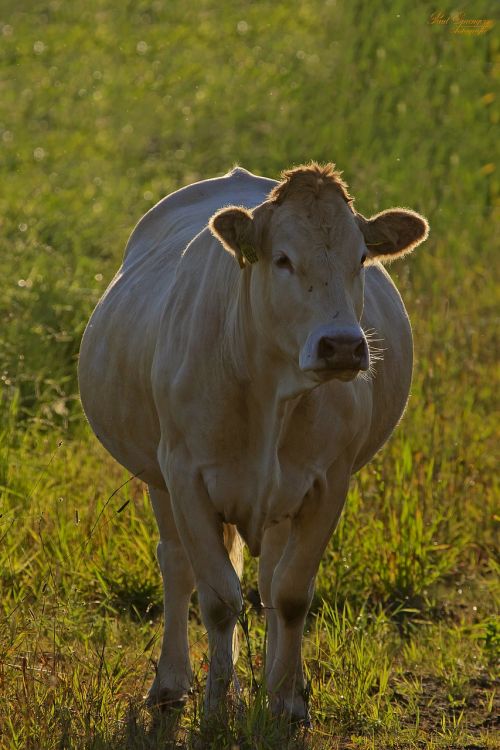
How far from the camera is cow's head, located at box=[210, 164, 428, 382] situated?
4316mm

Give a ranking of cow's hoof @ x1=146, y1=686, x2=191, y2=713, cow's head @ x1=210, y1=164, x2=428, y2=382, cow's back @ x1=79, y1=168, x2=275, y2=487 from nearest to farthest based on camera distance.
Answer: cow's head @ x1=210, y1=164, x2=428, y2=382 → cow's hoof @ x1=146, y1=686, x2=191, y2=713 → cow's back @ x1=79, y1=168, x2=275, y2=487

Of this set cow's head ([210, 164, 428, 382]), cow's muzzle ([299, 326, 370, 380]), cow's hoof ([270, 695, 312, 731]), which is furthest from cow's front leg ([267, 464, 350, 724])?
cow's muzzle ([299, 326, 370, 380])

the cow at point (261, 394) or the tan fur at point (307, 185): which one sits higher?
the tan fur at point (307, 185)

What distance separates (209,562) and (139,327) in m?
1.06

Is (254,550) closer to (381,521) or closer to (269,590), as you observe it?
(269,590)

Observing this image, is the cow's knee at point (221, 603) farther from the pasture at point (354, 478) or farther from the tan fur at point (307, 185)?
the tan fur at point (307, 185)

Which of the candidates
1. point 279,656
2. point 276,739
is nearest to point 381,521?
point 279,656

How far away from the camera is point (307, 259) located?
445cm

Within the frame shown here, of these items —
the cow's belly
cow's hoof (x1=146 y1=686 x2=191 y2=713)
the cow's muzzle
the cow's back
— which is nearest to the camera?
the cow's muzzle

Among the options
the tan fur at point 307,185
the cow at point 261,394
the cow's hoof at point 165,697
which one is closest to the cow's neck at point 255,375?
the cow at point 261,394

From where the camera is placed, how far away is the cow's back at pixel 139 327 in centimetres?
557

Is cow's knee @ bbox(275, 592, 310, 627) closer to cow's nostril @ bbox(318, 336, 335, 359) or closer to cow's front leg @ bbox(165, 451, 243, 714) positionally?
cow's front leg @ bbox(165, 451, 243, 714)

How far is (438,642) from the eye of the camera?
5965mm

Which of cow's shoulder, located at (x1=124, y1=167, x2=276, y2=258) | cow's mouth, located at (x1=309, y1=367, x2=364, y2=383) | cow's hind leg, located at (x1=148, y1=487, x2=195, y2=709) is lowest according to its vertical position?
cow's hind leg, located at (x1=148, y1=487, x2=195, y2=709)
